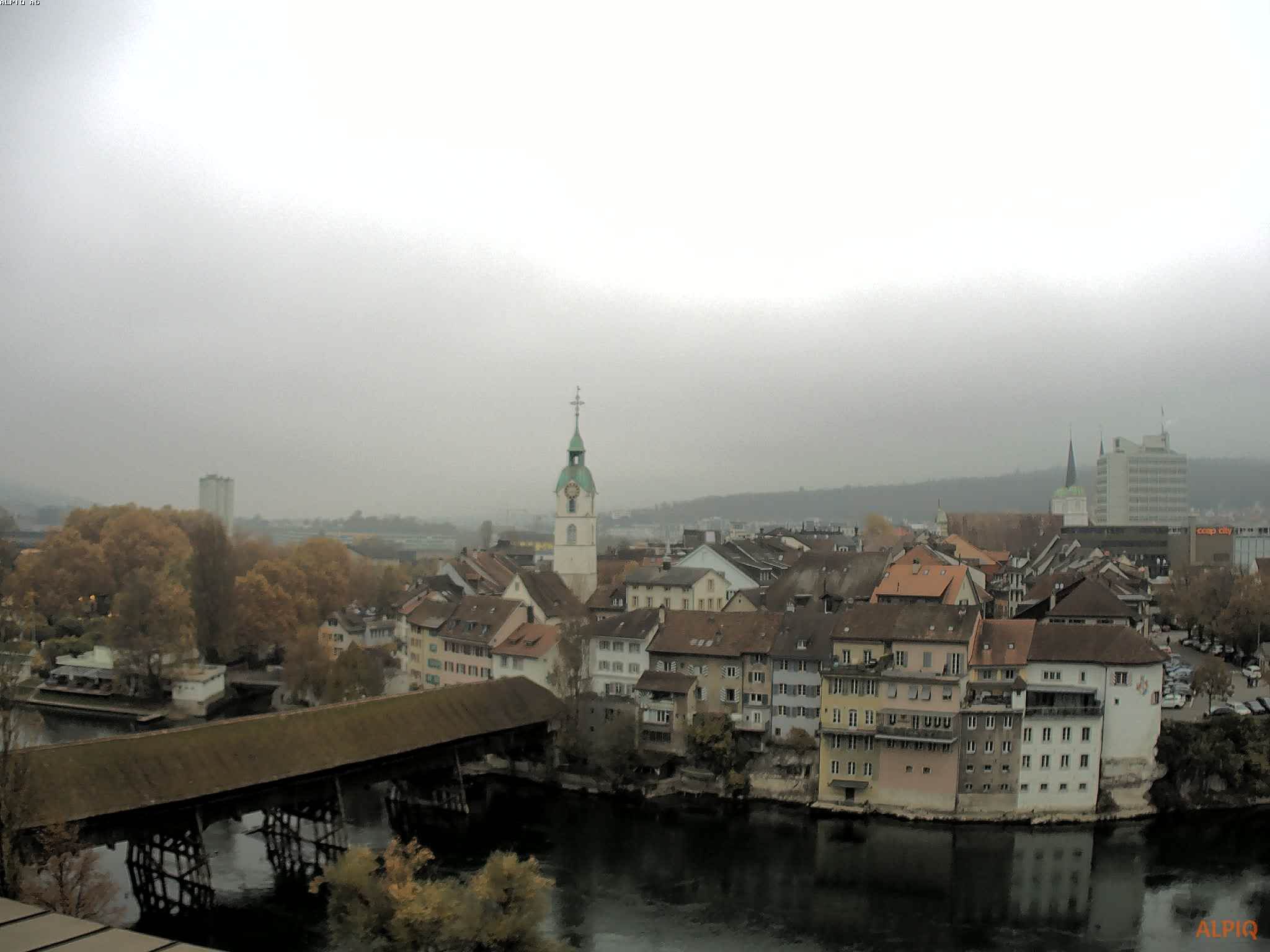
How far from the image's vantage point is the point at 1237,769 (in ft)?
100

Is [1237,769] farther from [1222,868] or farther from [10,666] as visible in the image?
[10,666]

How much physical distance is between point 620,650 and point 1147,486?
380 feet

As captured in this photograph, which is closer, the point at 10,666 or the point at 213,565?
the point at 10,666

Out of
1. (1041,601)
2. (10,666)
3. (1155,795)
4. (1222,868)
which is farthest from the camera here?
(1041,601)

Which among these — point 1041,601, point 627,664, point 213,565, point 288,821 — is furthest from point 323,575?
point 1041,601

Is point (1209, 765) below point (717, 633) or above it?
below

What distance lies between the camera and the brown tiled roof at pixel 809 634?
3262cm

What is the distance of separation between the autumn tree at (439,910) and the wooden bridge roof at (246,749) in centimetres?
714

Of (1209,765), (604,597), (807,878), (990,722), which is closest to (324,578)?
(604,597)

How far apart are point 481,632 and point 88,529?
133 ft

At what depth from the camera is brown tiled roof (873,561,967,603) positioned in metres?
34.7

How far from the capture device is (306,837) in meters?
28.2

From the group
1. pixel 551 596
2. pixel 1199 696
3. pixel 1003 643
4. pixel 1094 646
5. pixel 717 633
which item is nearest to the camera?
pixel 1094 646

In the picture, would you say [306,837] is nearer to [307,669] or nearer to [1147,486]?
[307,669]
